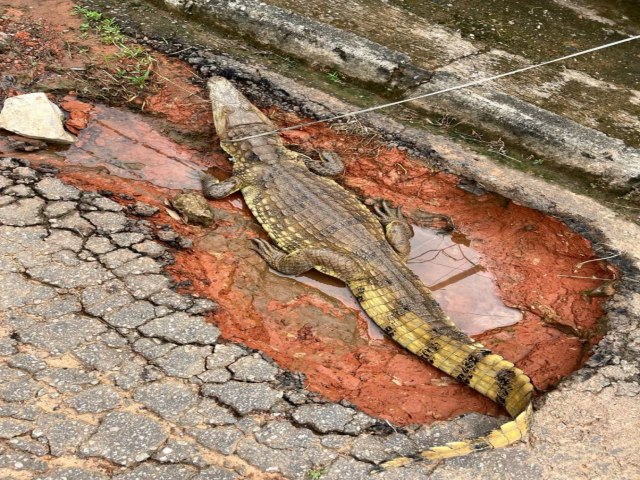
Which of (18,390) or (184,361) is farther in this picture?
(184,361)

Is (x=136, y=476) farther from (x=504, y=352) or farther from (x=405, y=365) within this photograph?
(x=504, y=352)

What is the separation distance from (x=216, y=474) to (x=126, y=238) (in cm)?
185

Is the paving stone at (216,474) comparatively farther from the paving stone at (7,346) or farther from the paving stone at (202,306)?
the paving stone at (7,346)

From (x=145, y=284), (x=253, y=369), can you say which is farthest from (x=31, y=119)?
(x=253, y=369)

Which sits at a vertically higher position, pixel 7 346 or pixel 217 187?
pixel 217 187

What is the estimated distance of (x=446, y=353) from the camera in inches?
151

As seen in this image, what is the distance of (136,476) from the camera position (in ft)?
9.42

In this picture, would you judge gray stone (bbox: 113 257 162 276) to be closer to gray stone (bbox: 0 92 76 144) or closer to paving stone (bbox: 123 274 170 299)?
paving stone (bbox: 123 274 170 299)

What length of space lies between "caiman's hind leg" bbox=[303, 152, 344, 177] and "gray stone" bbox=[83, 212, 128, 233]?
5.36 feet

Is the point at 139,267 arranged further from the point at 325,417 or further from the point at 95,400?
the point at 325,417

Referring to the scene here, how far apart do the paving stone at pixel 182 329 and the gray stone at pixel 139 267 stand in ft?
1.40

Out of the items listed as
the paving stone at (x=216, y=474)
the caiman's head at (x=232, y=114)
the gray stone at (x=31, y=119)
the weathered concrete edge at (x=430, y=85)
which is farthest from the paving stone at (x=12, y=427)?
the weathered concrete edge at (x=430, y=85)

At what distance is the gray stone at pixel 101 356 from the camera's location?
334cm

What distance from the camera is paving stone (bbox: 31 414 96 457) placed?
9.63 ft
